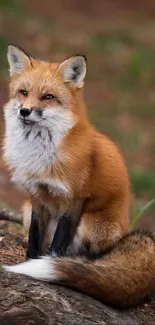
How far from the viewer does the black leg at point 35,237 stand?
235 inches

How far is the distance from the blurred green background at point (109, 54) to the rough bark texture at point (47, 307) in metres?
5.57

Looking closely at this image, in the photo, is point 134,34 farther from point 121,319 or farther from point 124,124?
point 121,319

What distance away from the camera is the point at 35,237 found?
6.02 meters

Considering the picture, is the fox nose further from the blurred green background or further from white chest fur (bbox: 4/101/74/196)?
the blurred green background

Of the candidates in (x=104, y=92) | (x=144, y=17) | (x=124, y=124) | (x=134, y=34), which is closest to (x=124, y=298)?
(x=124, y=124)

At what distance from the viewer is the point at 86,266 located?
5.14 metres

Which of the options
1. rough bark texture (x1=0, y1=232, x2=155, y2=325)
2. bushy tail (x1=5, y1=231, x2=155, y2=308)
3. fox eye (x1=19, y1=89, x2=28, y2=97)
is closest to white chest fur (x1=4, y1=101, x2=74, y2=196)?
fox eye (x1=19, y1=89, x2=28, y2=97)

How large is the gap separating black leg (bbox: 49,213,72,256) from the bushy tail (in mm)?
389

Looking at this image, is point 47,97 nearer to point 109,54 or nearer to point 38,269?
point 38,269

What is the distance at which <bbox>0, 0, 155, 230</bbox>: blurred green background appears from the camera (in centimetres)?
1369

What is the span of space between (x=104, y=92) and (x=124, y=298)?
11.7m

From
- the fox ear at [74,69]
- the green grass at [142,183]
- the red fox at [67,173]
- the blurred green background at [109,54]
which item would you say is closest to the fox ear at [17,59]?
the red fox at [67,173]

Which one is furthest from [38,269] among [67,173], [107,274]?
[67,173]

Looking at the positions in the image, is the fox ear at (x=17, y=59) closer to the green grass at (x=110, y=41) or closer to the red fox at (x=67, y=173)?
the red fox at (x=67, y=173)
